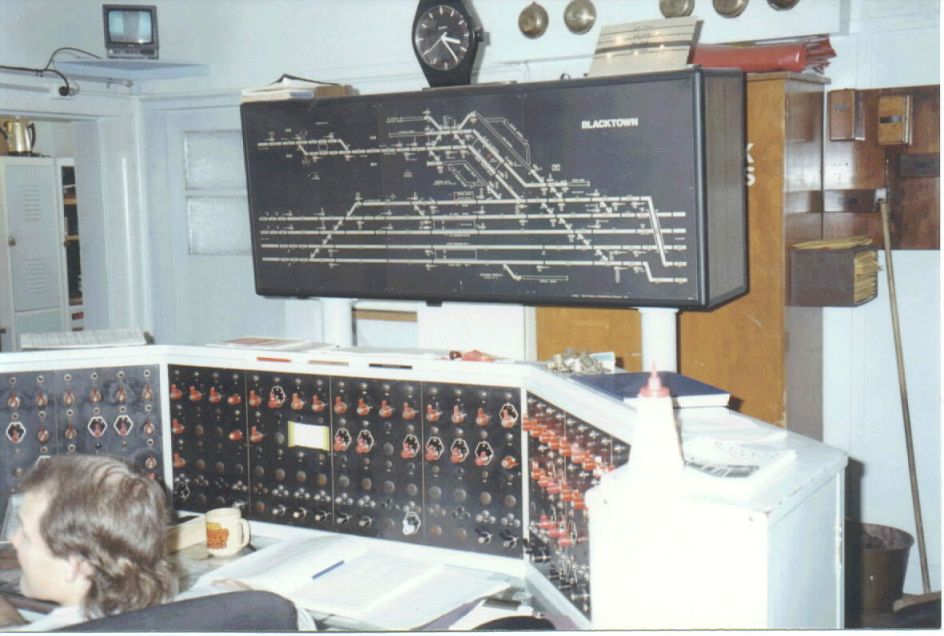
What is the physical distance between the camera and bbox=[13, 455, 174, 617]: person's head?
1.77 m

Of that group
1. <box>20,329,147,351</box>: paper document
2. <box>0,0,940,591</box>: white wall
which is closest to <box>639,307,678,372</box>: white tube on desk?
<box>0,0,940,591</box>: white wall

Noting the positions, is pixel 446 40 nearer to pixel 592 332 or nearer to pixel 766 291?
pixel 592 332

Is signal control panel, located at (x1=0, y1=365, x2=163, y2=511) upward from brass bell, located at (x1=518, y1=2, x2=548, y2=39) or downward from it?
downward

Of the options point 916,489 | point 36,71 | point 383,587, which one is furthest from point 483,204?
point 36,71

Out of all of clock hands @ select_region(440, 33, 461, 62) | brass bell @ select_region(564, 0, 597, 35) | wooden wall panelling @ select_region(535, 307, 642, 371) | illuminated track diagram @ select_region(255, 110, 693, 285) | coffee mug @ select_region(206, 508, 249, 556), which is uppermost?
brass bell @ select_region(564, 0, 597, 35)

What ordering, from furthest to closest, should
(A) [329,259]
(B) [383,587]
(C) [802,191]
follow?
(C) [802,191] < (A) [329,259] < (B) [383,587]

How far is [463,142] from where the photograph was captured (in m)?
3.07

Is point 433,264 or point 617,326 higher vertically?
point 433,264

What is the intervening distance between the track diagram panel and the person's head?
1500 millimetres

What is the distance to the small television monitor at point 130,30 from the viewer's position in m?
4.91

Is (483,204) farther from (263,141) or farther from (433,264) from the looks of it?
(263,141)

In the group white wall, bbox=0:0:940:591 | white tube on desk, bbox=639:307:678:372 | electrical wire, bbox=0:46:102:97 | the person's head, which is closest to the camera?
the person's head

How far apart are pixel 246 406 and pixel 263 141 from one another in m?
0.98

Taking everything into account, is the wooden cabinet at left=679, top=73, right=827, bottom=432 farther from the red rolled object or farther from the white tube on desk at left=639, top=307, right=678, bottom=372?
the white tube on desk at left=639, top=307, right=678, bottom=372
